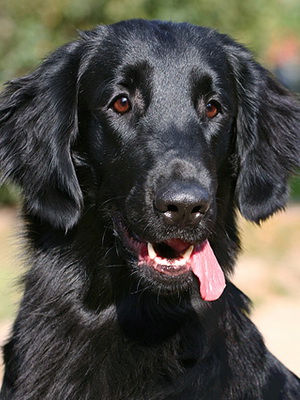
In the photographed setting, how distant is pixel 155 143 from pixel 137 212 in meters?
0.31

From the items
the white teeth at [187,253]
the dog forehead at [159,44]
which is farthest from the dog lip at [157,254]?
the dog forehead at [159,44]

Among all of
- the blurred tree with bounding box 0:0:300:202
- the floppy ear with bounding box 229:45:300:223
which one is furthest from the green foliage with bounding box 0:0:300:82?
the floppy ear with bounding box 229:45:300:223

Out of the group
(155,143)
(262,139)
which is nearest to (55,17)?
(262,139)

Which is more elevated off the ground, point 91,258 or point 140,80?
point 140,80

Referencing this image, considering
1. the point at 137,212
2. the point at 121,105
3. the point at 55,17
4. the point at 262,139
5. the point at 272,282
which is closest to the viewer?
the point at 137,212

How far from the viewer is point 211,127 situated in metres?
3.83

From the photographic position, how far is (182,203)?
3346 millimetres

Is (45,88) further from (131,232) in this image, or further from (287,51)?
(287,51)

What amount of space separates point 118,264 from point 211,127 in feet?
2.51

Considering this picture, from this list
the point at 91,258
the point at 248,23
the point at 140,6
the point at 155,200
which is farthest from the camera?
the point at 248,23

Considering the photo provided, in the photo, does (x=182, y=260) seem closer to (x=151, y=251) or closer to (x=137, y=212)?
(x=151, y=251)

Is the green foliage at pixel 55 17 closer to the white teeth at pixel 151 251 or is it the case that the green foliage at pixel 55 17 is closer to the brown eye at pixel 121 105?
the brown eye at pixel 121 105

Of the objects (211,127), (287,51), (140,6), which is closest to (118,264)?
(211,127)

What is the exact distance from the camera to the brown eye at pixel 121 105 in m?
3.79
